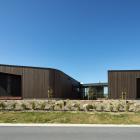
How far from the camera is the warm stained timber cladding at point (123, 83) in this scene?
36.4m

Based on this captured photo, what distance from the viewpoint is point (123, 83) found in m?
36.4

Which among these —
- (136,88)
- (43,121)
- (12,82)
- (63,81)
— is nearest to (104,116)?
(43,121)

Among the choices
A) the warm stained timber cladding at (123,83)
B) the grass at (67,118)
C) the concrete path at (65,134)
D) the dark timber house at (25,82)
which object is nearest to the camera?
the concrete path at (65,134)

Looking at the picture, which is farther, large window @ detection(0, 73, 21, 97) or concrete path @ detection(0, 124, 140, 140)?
large window @ detection(0, 73, 21, 97)

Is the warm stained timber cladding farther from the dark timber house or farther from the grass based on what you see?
the grass

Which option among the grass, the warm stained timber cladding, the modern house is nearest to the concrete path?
the grass

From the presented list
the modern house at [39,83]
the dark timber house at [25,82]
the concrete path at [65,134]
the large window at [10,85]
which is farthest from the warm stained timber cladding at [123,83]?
the concrete path at [65,134]

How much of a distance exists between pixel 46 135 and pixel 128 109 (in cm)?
1033

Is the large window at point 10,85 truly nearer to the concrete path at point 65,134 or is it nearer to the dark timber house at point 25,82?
the dark timber house at point 25,82

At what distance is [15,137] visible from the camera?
9109 mm

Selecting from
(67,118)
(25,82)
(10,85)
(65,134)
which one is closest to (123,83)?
(25,82)

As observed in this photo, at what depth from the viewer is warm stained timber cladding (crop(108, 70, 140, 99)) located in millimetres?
36375

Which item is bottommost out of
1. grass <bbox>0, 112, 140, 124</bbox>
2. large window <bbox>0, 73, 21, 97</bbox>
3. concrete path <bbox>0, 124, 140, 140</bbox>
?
grass <bbox>0, 112, 140, 124</bbox>

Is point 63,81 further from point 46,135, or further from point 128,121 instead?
point 46,135
